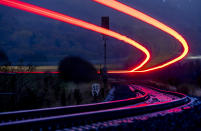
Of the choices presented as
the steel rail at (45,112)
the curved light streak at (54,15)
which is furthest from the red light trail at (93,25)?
the steel rail at (45,112)

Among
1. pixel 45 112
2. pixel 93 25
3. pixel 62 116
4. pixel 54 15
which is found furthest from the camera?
pixel 93 25

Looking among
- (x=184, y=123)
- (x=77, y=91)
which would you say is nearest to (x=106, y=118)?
(x=184, y=123)

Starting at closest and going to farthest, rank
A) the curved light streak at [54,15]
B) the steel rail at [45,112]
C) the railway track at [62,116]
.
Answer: the railway track at [62,116] < the steel rail at [45,112] < the curved light streak at [54,15]

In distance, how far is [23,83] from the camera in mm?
20891

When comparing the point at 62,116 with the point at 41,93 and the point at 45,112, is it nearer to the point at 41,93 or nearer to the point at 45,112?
the point at 45,112

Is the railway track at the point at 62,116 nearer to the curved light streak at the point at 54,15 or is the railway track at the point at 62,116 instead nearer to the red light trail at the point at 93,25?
the red light trail at the point at 93,25

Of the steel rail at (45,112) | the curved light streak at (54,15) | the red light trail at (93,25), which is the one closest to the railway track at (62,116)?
the steel rail at (45,112)

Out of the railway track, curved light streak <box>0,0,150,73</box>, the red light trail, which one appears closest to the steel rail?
the railway track

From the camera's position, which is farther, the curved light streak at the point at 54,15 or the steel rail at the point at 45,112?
the curved light streak at the point at 54,15

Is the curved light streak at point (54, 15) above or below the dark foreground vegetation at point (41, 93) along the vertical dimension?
above

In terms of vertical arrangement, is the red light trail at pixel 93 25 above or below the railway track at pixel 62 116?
above

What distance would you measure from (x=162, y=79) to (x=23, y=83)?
32871 mm

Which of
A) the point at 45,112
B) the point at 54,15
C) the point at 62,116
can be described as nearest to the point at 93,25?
the point at 54,15

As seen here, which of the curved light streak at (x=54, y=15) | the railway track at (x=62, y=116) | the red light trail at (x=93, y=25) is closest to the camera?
the railway track at (x=62, y=116)
